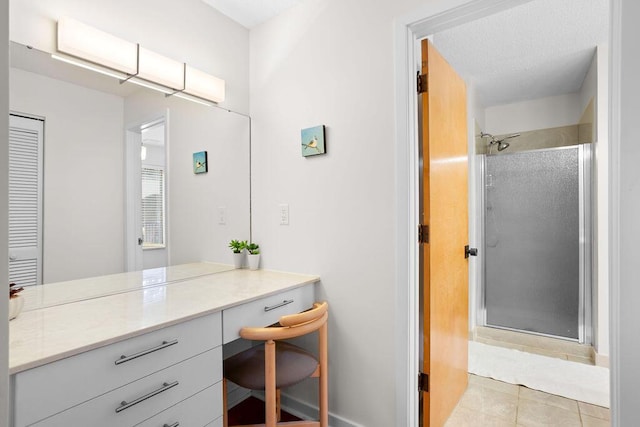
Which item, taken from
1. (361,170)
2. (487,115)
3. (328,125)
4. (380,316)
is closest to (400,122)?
(361,170)

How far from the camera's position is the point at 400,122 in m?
1.56

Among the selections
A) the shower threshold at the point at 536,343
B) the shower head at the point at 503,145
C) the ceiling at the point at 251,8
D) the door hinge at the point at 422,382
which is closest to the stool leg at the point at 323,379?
the door hinge at the point at 422,382

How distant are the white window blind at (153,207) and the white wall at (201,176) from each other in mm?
50

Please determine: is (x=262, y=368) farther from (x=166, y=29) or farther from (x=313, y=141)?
(x=166, y=29)

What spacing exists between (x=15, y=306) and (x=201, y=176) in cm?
106

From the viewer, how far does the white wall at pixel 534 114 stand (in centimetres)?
346

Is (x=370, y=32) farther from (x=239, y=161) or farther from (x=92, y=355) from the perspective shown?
(x=92, y=355)

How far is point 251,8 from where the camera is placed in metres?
2.01

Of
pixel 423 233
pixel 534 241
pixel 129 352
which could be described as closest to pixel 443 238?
pixel 423 233

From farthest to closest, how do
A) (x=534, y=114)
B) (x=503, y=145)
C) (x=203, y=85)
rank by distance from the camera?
(x=503, y=145) → (x=534, y=114) → (x=203, y=85)

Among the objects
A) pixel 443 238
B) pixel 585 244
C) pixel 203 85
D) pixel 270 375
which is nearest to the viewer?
pixel 270 375

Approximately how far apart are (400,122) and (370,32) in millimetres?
506

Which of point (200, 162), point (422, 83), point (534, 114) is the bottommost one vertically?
point (200, 162)

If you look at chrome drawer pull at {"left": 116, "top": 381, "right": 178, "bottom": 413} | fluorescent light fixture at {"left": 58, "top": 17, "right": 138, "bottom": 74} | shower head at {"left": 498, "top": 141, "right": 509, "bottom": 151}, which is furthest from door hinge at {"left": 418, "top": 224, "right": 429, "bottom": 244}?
shower head at {"left": 498, "top": 141, "right": 509, "bottom": 151}
